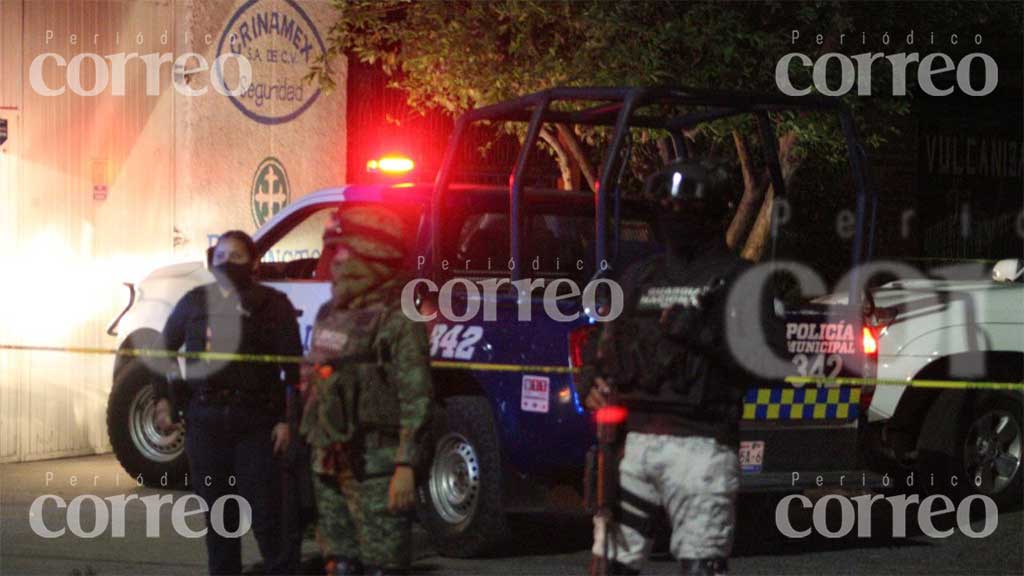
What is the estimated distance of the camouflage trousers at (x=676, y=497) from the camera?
5.26 metres

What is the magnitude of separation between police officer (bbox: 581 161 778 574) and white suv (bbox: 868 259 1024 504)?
166 inches

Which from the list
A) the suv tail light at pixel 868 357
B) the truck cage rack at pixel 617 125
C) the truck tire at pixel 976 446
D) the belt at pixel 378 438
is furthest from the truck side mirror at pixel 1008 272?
the belt at pixel 378 438

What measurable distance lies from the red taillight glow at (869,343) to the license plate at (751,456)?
0.82 meters

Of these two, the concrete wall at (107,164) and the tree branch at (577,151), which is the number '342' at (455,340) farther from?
the concrete wall at (107,164)

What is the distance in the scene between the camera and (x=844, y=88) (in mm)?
11602

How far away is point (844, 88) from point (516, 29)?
8.23 ft

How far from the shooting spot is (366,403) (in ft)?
18.6

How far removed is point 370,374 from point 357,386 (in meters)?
0.06

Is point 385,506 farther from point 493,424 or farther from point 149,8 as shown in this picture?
point 149,8

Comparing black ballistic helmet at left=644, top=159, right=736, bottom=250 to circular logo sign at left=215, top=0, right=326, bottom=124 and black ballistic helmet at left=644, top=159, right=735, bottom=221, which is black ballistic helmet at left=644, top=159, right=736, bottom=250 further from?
circular logo sign at left=215, top=0, right=326, bottom=124

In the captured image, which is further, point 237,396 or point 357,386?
point 237,396

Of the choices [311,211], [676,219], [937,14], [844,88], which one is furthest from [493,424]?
[937,14]

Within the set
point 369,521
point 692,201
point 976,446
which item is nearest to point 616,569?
point 369,521

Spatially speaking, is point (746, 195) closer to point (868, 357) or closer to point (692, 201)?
point (868, 357)
